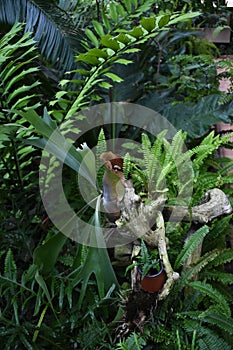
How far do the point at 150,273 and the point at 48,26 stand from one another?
1.37m

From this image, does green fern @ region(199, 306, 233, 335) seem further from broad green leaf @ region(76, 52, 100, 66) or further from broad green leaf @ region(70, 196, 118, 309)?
broad green leaf @ region(76, 52, 100, 66)

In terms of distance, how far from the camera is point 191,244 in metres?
1.35

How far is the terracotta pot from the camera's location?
1115mm

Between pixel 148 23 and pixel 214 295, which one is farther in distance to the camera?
pixel 148 23

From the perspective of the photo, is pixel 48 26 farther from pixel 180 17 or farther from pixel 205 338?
pixel 205 338

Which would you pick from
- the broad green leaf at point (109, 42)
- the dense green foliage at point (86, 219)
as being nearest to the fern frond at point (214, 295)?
the dense green foliage at point (86, 219)

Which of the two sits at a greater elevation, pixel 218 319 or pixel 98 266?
pixel 98 266

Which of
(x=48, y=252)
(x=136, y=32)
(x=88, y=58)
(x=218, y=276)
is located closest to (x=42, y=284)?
(x=48, y=252)

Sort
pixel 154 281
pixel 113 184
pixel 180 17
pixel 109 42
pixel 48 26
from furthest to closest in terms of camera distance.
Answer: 1. pixel 48 26
2. pixel 180 17
3. pixel 109 42
4. pixel 113 184
5. pixel 154 281

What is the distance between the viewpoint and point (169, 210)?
4.50 feet

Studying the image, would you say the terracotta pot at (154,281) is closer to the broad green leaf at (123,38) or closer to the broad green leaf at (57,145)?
the broad green leaf at (57,145)

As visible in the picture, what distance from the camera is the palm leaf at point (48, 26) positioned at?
2.01 meters

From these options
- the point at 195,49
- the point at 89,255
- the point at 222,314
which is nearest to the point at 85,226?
the point at 89,255

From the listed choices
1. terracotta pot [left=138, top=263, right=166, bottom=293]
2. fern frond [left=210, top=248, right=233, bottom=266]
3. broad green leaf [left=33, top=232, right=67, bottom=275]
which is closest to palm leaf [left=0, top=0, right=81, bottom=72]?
broad green leaf [left=33, top=232, right=67, bottom=275]
